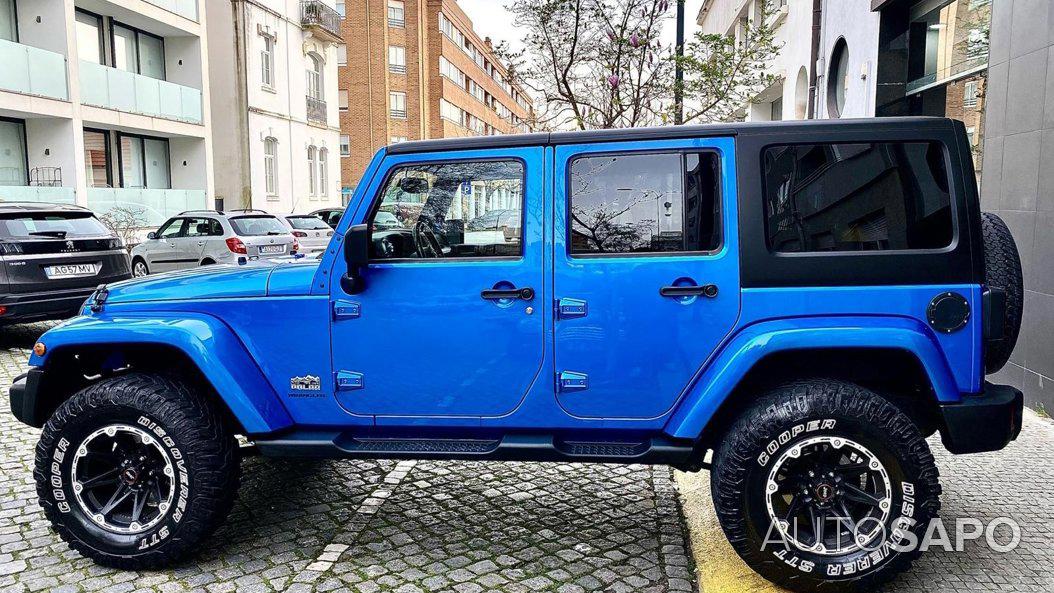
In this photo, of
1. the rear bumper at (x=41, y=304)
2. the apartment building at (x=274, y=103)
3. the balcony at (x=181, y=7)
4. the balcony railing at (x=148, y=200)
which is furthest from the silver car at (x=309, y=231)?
the apartment building at (x=274, y=103)

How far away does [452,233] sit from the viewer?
3928 millimetres

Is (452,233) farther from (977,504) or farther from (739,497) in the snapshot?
(977,504)

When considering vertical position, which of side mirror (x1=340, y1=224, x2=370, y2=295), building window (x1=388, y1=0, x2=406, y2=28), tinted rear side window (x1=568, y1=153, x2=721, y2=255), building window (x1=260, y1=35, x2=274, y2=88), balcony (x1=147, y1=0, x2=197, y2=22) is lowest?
side mirror (x1=340, y1=224, x2=370, y2=295)

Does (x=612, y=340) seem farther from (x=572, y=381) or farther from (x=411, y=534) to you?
(x=411, y=534)

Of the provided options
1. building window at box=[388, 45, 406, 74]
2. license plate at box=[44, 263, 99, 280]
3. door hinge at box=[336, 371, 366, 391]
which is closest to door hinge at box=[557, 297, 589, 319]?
door hinge at box=[336, 371, 366, 391]

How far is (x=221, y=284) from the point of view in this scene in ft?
13.3

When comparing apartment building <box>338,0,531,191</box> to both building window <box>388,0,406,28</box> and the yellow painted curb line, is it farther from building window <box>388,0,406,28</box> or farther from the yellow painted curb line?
the yellow painted curb line

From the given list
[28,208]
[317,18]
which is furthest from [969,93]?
[317,18]

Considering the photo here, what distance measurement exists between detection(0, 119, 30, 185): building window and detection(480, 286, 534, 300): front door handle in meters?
21.1

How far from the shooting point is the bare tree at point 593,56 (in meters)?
9.52

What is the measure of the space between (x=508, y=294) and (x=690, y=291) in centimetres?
81

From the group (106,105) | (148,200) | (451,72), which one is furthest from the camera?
(451,72)

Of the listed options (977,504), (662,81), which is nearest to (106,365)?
(977,504)

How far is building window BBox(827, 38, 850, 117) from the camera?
11.6 meters
